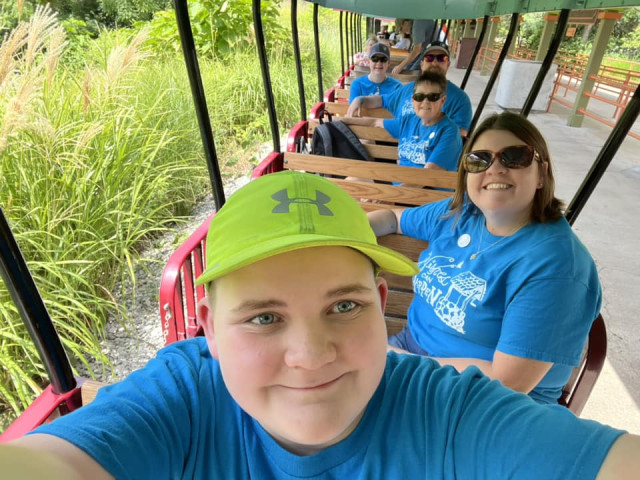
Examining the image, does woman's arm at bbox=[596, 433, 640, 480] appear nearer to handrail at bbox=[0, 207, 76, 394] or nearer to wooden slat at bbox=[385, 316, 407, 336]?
handrail at bbox=[0, 207, 76, 394]

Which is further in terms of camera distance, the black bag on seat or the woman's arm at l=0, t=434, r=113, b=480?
the black bag on seat

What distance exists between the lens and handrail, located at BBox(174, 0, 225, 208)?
1.60m

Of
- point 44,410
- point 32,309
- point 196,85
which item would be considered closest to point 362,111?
point 196,85

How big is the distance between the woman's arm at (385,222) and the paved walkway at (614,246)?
142cm

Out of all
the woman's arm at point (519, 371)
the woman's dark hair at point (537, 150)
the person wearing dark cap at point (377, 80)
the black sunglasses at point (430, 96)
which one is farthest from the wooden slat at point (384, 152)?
the woman's arm at point (519, 371)

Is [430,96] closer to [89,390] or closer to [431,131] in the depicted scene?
[431,131]

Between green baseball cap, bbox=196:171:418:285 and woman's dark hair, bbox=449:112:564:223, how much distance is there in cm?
79

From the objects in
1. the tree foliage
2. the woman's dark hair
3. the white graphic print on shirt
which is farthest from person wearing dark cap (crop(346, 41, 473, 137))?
the tree foliage

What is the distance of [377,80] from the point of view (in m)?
4.54

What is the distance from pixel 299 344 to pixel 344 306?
0.33 ft

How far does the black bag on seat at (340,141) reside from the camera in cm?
321

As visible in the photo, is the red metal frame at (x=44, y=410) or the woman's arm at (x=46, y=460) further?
the red metal frame at (x=44, y=410)

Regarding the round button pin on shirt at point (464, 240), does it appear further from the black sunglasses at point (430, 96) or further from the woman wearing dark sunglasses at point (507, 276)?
the black sunglasses at point (430, 96)

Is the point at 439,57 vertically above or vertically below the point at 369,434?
above
